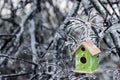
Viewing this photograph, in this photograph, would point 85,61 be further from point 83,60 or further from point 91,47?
point 91,47

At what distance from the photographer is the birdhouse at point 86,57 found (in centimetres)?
165

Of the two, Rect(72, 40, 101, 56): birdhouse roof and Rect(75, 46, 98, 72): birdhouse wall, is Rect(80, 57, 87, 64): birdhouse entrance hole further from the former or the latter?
Rect(72, 40, 101, 56): birdhouse roof

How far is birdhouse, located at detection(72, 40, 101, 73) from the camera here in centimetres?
165

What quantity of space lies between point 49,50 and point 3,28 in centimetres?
186

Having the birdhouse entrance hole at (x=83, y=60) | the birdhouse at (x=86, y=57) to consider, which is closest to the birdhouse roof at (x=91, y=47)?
the birdhouse at (x=86, y=57)

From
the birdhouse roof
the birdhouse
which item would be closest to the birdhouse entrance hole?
the birdhouse

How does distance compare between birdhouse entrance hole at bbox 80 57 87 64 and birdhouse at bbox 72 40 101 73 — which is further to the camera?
birdhouse entrance hole at bbox 80 57 87 64

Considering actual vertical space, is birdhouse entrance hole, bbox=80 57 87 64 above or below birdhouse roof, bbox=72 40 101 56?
below

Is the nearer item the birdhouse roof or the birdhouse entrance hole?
the birdhouse roof

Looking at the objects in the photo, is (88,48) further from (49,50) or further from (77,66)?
(49,50)

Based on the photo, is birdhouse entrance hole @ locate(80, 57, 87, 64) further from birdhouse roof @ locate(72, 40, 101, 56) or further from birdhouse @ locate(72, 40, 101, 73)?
birdhouse roof @ locate(72, 40, 101, 56)

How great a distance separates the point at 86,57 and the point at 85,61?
0.02 meters

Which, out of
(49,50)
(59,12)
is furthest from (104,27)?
(59,12)

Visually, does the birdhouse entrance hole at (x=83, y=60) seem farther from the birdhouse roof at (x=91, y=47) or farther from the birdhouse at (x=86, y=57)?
the birdhouse roof at (x=91, y=47)
